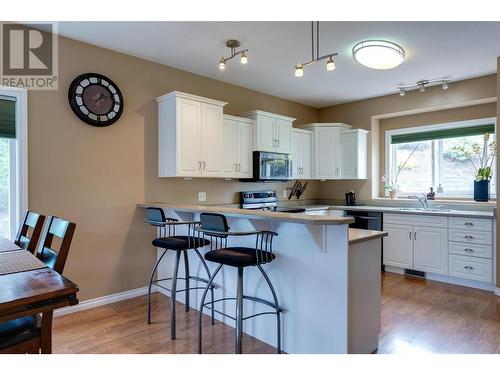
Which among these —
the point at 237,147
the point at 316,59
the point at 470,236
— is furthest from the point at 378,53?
the point at 470,236

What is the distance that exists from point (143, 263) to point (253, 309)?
157 centimetres

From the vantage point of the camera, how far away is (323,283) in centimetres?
206

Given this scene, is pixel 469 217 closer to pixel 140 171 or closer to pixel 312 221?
pixel 312 221

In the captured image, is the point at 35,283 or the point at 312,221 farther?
the point at 312,221

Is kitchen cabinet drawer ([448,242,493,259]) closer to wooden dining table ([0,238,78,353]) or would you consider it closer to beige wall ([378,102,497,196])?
beige wall ([378,102,497,196])

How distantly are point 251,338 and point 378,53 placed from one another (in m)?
2.81

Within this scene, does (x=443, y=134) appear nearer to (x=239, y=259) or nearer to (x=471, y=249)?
(x=471, y=249)

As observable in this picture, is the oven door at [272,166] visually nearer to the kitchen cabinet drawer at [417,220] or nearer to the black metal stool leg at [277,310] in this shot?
the kitchen cabinet drawer at [417,220]

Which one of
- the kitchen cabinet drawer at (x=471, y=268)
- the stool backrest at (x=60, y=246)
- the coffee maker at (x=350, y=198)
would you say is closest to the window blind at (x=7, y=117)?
the stool backrest at (x=60, y=246)

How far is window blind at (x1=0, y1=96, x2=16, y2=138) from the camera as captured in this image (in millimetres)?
2686

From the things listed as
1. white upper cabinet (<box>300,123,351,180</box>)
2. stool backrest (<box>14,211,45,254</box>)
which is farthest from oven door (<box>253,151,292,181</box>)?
stool backrest (<box>14,211,45,254</box>)

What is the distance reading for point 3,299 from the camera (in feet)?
3.65
